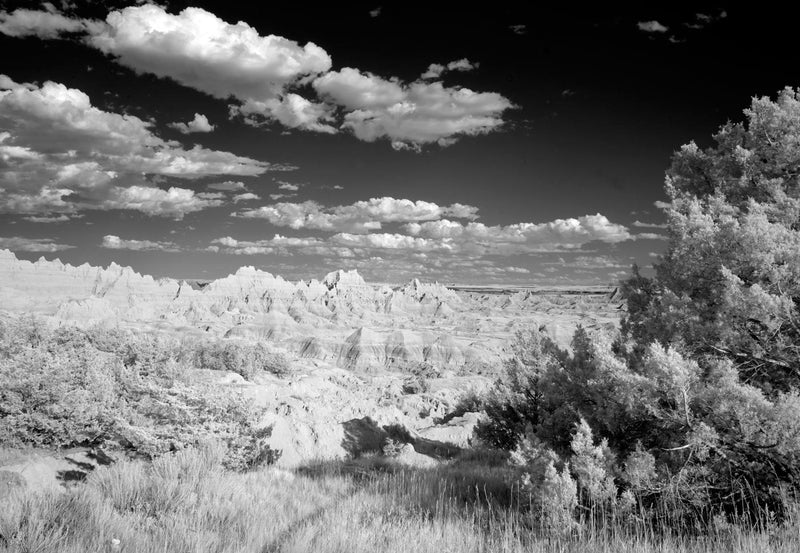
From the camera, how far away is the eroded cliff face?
88.2 meters

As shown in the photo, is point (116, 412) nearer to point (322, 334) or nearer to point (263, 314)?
point (322, 334)

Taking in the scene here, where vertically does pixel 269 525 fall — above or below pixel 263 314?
above

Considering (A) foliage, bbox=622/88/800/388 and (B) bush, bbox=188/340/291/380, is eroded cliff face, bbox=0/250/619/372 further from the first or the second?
(A) foliage, bbox=622/88/800/388

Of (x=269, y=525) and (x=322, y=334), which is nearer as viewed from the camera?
(x=269, y=525)

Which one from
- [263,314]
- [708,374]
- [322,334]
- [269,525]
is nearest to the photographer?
[269,525]

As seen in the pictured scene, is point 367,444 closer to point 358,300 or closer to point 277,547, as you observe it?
point 277,547

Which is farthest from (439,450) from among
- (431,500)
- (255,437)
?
(431,500)

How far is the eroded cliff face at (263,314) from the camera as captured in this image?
3472 inches

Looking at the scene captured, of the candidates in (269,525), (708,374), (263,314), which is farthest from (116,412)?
(263,314)

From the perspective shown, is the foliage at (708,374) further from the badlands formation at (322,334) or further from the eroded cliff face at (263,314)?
the eroded cliff face at (263,314)

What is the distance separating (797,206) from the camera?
700cm

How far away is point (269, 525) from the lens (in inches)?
193

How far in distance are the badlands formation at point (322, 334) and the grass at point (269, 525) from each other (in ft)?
10.1

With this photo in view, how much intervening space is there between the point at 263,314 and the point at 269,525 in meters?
133
